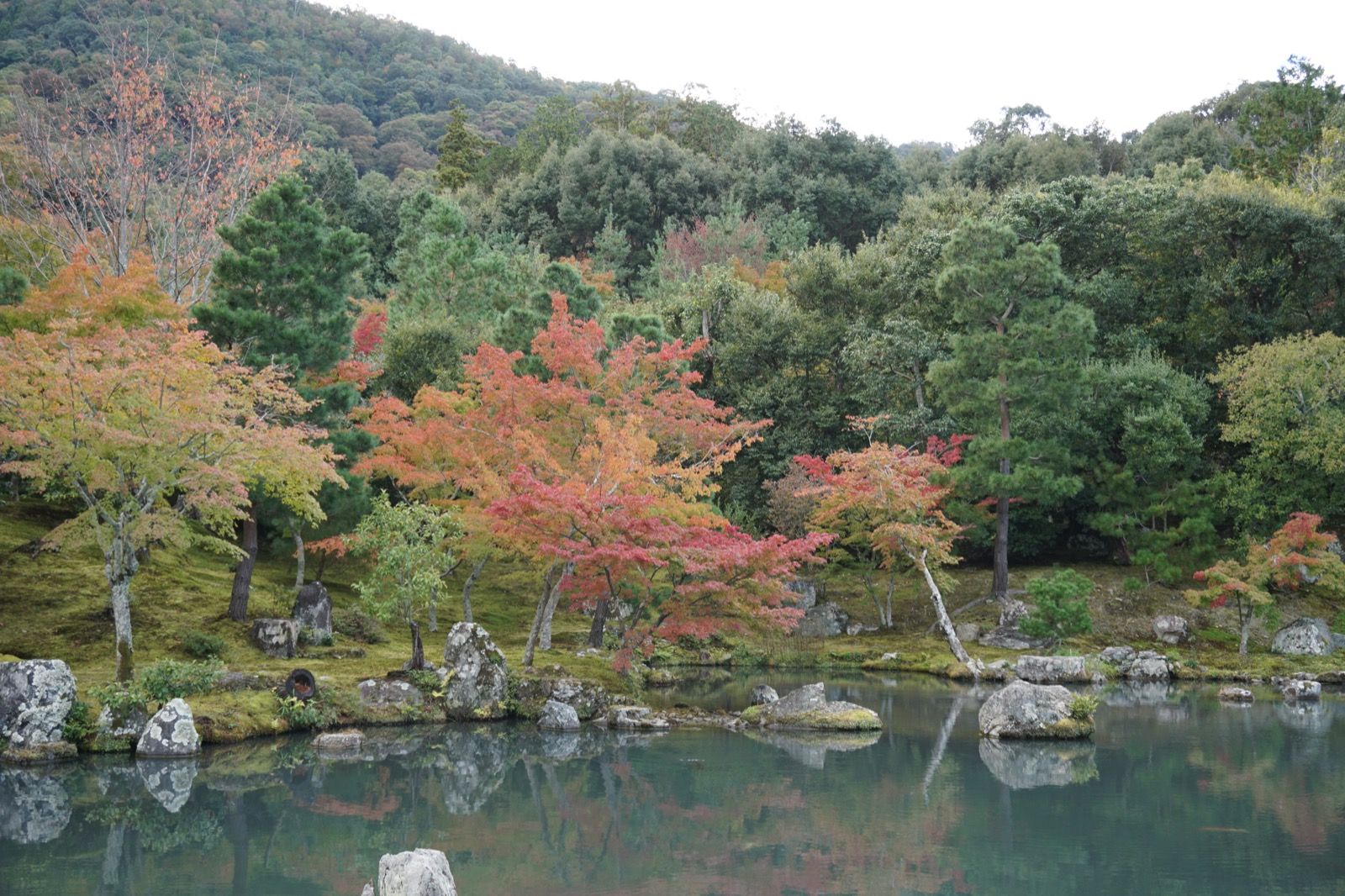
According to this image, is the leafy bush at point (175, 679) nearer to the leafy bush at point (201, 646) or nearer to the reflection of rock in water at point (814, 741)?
the leafy bush at point (201, 646)

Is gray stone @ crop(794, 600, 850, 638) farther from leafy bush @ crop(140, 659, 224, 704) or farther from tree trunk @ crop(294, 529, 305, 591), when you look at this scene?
leafy bush @ crop(140, 659, 224, 704)

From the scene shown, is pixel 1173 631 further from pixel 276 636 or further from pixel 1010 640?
pixel 276 636

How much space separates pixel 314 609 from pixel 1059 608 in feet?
54.5

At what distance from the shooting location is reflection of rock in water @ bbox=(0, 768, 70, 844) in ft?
32.5

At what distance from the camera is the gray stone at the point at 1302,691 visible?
66.0 feet

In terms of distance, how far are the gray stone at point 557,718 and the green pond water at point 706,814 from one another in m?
0.43

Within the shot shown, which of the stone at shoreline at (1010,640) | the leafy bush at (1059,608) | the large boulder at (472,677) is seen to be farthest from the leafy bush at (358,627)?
the leafy bush at (1059,608)

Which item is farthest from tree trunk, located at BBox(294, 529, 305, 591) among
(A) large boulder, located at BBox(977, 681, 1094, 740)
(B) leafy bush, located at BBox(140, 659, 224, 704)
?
(A) large boulder, located at BBox(977, 681, 1094, 740)

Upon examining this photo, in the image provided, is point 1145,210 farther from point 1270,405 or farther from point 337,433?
point 337,433

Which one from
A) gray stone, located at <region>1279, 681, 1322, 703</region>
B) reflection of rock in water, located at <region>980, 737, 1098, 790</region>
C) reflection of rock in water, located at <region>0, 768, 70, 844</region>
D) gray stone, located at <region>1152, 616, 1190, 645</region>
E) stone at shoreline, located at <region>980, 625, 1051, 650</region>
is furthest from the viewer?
gray stone, located at <region>1152, 616, 1190, 645</region>

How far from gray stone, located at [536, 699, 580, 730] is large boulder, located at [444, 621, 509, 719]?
0.84m

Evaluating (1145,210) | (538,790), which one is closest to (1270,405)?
(1145,210)

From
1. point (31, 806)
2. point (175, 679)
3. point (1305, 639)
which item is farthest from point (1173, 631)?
point (31, 806)

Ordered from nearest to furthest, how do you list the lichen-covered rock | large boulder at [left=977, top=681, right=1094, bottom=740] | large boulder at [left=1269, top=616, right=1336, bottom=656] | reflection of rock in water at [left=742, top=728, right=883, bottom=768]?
reflection of rock in water at [left=742, top=728, right=883, bottom=768] < large boulder at [left=977, top=681, right=1094, bottom=740] < the lichen-covered rock < large boulder at [left=1269, top=616, right=1336, bottom=656]
